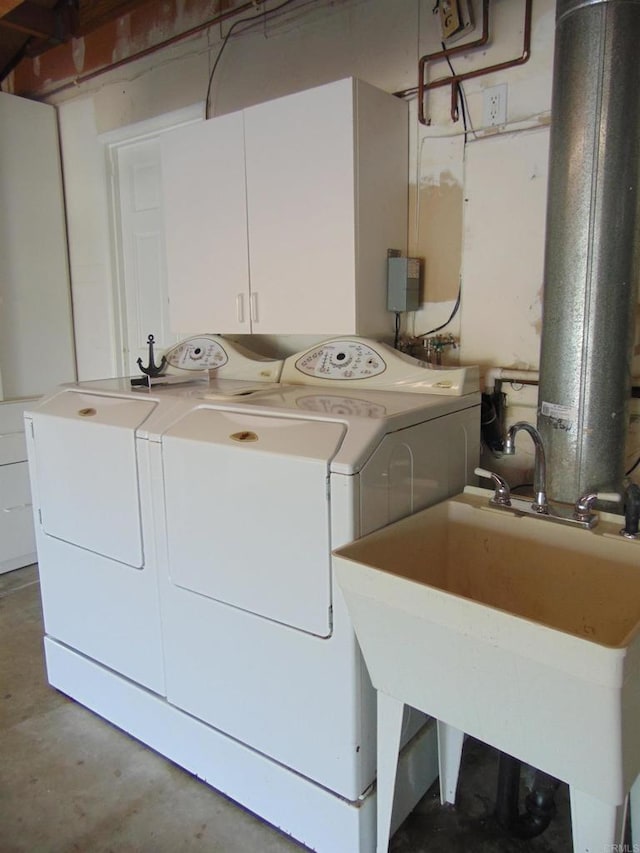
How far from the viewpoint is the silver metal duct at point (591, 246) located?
148 cm

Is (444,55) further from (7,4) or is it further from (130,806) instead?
(130,806)

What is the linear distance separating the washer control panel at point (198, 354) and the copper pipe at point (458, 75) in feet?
3.71

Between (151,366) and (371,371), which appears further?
(151,366)

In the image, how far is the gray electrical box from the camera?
2092 mm

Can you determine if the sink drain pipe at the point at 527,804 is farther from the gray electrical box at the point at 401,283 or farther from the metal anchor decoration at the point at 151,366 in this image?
the metal anchor decoration at the point at 151,366

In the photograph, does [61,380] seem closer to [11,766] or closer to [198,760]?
[11,766]

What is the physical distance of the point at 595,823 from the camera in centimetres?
114

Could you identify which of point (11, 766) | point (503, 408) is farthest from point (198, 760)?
point (503, 408)

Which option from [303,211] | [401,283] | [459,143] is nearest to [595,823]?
[401,283]

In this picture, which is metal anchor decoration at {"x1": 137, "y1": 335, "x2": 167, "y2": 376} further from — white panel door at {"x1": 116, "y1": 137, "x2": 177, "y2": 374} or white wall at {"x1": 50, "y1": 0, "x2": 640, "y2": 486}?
white panel door at {"x1": 116, "y1": 137, "x2": 177, "y2": 374}

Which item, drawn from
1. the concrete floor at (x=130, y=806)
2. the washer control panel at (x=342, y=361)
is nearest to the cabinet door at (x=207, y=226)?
the washer control panel at (x=342, y=361)

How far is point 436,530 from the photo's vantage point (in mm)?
1679

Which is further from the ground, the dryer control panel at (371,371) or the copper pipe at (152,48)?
the copper pipe at (152,48)

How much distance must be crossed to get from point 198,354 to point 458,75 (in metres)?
1.39
